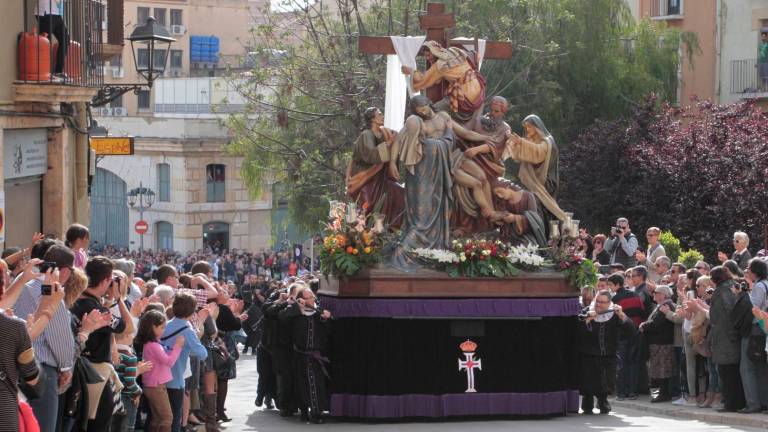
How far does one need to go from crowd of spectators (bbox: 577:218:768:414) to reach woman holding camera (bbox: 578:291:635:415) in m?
0.01

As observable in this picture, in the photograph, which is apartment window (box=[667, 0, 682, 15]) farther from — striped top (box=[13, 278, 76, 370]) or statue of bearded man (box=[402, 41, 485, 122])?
striped top (box=[13, 278, 76, 370])

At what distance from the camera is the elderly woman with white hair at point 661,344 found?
21359mm

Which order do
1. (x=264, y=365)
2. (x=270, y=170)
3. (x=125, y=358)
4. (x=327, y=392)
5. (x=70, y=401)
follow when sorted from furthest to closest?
(x=270, y=170) < (x=264, y=365) < (x=327, y=392) < (x=125, y=358) < (x=70, y=401)

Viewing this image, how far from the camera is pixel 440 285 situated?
747 inches

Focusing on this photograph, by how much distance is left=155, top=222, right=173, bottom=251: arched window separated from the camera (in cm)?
6856

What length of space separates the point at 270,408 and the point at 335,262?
98.7 inches

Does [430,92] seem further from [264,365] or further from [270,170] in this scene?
[270,170]

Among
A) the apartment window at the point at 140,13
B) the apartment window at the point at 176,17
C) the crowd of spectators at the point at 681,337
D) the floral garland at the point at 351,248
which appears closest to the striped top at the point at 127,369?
the floral garland at the point at 351,248

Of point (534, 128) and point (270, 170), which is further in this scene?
point (270, 170)

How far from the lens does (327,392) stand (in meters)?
19.0

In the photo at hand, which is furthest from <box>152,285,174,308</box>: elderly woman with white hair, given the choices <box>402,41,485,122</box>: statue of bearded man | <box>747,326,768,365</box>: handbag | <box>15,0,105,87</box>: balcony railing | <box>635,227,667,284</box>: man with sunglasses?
<box>635,227,667,284</box>: man with sunglasses

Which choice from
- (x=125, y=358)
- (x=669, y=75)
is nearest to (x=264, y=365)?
(x=125, y=358)

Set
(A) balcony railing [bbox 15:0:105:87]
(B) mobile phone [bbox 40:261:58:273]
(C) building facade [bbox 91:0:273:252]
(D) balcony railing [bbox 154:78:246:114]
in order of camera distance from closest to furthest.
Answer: (B) mobile phone [bbox 40:261:58:273], (A) balcony railing [bbox 15:0:105:87], (C) building facade [bbox 91:0:273:252], (D) balcony railing [bbox 154:78:246:114]

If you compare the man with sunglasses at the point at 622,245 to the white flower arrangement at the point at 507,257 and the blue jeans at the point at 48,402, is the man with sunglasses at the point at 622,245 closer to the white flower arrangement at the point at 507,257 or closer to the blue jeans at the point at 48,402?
the white flower arrangement at the point at 507,257
